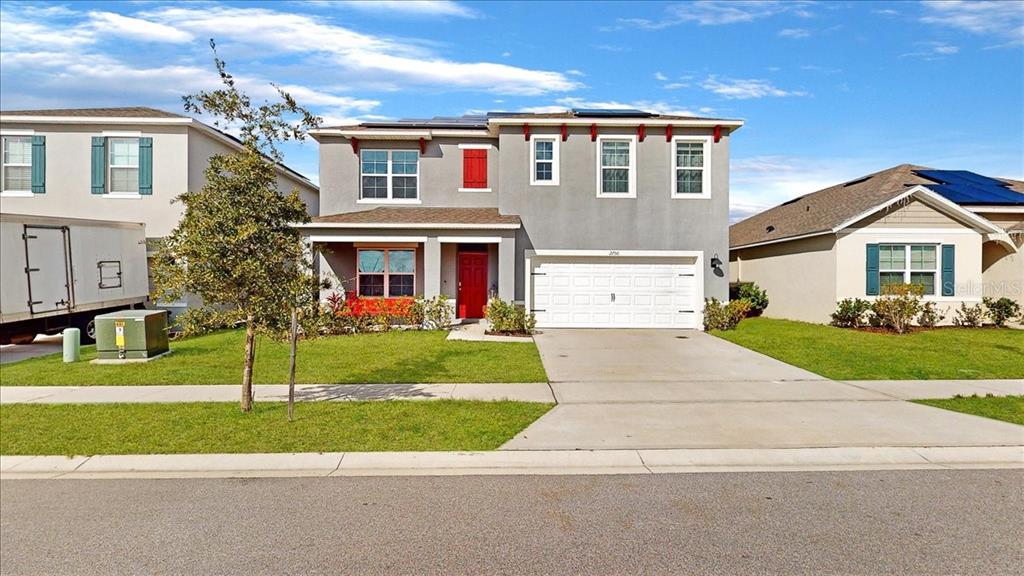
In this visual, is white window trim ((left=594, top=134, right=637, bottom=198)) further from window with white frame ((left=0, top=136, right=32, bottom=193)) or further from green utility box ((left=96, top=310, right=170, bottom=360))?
window with white frame ((left=0, top=136, right=32, bottom=193))

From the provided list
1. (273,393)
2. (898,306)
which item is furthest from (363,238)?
(898,306)

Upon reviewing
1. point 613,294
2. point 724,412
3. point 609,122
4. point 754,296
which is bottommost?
point 724,412

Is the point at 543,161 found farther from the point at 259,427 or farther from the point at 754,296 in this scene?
the point at 259,427

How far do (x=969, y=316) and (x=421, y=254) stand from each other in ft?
56.7

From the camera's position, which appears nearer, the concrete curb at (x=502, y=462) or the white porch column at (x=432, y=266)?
the concrete curb at (x=502, y=462)

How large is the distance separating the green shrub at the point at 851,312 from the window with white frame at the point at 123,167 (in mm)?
21950

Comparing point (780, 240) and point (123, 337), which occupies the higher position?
point (780, 240)

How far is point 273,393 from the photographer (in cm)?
965

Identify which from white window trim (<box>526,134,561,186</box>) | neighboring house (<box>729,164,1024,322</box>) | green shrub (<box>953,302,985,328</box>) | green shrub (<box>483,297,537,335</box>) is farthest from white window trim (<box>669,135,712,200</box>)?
green shrub (<box>953,302,985,328</box>)

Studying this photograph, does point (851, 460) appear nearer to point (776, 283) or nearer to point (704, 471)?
point (704, 471)

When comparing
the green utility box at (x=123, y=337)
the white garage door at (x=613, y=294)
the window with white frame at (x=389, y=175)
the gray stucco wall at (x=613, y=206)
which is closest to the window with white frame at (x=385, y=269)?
the window with white frame at (x=389, y=175)

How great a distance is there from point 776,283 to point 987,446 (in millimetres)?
16903

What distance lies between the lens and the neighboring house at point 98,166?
18.7m

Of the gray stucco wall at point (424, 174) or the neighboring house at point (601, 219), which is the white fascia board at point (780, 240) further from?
the gray stucco wall at point (424, 174)
